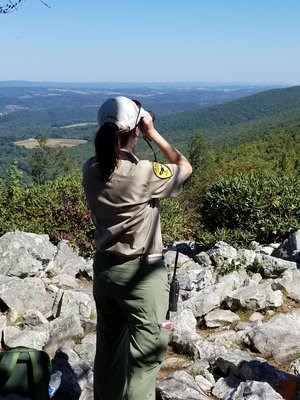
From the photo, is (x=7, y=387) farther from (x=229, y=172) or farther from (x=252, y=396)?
(x=229, y=172)

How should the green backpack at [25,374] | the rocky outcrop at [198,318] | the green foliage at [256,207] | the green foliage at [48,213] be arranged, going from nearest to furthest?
1. the green backpack at [25,374]
2. the rocky outcrop at [198,318]
3. the green foliage at [48,213]
4. the green foliage at [256,207]

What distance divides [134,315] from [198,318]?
7.84 feet

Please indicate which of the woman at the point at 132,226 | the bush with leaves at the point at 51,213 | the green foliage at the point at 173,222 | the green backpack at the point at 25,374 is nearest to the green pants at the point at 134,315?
the woman at the point at 132,226

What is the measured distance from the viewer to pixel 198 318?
4.95 meters

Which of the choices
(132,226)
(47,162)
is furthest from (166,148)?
(47,162)

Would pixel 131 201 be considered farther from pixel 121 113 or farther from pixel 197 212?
pixel 197 212

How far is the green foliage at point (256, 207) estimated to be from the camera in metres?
8.60

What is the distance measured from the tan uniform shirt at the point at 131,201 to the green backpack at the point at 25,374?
749mm

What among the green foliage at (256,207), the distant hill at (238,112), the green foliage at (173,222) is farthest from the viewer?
the distant hill at (238,112)

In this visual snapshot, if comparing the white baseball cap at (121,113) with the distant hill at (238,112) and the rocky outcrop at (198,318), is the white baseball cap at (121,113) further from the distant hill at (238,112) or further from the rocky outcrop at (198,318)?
the distant hill at (238,112)

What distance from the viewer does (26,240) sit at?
645 centimetres

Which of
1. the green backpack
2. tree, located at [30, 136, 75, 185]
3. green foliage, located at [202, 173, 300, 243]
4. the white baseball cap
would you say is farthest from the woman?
tree, located at [30, 136, 75, 185]

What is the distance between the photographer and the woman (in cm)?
258

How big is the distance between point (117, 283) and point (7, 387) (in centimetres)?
84
